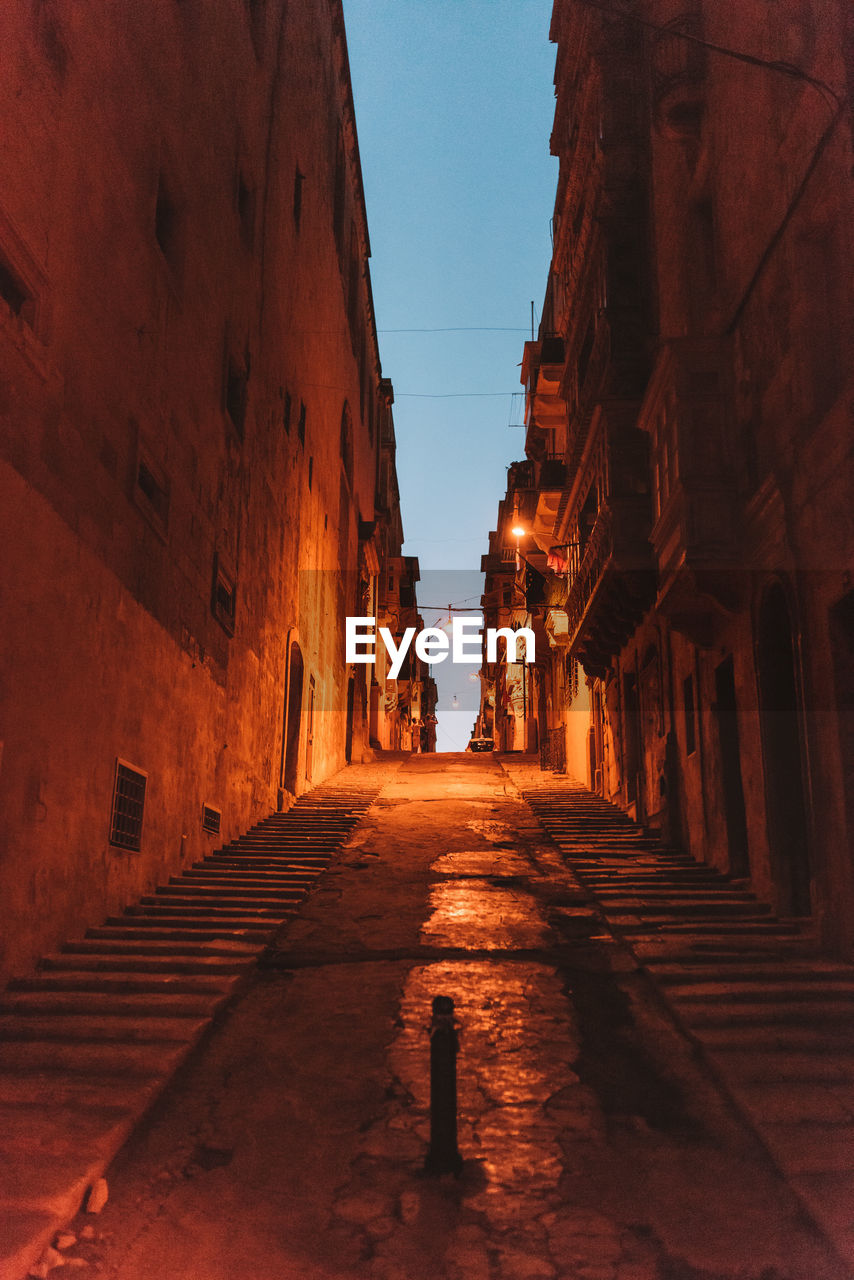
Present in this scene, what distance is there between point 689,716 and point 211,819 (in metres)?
7.15

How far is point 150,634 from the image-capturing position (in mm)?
10844

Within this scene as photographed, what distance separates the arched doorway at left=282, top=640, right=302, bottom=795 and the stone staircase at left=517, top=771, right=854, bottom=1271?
891 centimetres

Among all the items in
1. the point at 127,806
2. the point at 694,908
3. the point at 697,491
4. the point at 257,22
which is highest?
the point at 257,22

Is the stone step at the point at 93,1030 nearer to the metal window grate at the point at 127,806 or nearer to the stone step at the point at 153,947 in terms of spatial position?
the stone step at the point at 153,947

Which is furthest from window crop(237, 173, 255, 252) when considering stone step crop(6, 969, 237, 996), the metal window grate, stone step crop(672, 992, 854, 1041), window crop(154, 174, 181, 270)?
stone step crop(672, 992, 854, 1041)

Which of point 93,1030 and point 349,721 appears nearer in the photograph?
point 93,1030

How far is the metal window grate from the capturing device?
→ 32.1 ft

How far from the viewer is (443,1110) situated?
5.32 meters

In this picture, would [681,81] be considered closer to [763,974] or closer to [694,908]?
[694,908]

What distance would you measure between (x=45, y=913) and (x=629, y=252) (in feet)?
49.3

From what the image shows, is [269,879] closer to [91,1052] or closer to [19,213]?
[91,1052]

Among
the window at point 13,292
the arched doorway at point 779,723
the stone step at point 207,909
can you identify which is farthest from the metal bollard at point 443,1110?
the arched doorway at point 779,723

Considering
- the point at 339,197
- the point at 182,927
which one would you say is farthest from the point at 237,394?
the point at 339,197

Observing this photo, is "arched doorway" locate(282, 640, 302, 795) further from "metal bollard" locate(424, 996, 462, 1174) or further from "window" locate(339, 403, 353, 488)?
"metal bollard" locate(424, 996, 462, 1174)
